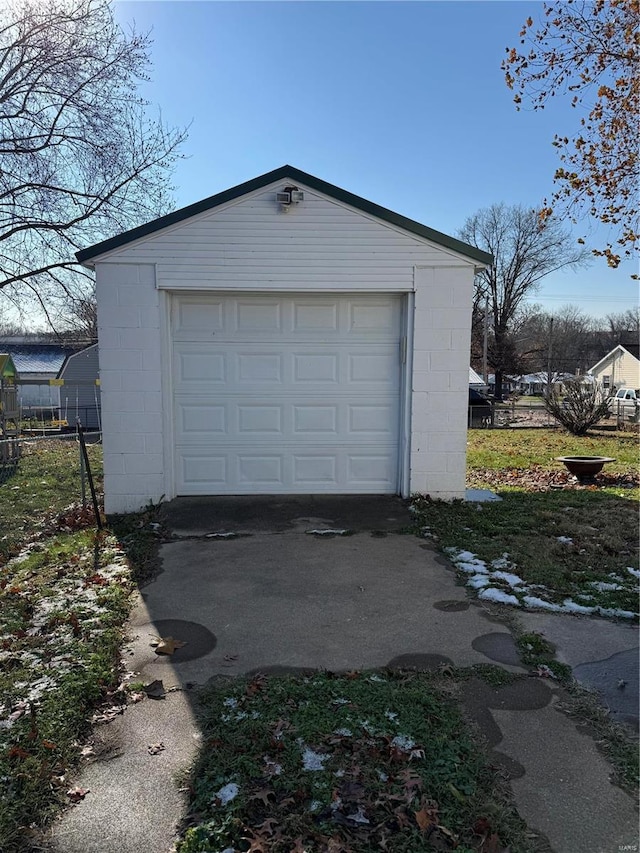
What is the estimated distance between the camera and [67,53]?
12672 mm

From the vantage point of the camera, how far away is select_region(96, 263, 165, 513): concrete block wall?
6.56 metres

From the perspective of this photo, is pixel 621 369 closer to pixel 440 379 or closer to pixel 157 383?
pixel 440 379

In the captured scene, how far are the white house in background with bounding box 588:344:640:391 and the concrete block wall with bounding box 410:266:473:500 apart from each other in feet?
136

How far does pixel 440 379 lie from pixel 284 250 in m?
2.44

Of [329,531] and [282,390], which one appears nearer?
[329,531]

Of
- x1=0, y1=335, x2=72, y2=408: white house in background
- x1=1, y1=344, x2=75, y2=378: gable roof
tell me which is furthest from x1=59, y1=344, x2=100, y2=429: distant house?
x1=1, y1=344, x2=75, y2=378: gable roof

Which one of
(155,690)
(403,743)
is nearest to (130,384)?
(155,690)

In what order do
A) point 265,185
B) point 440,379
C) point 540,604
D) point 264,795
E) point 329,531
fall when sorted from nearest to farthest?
point 264,795, point 540,604, point 329,531, point 265,185, point 440,379

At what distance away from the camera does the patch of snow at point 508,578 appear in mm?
4526

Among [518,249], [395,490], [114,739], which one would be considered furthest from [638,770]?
[518,249]

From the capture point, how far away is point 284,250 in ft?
21.9

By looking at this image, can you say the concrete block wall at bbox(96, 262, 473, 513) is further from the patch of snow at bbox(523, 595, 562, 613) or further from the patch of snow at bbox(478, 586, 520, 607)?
the patch of snow at bbox(523, 595, 562, 613)

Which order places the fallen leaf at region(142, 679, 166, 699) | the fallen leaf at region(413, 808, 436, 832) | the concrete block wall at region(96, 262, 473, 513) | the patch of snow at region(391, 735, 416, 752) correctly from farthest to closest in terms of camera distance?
the concrete block wall at region(96, 262, 473, 513), the fallen leaf at region(142, 679, 166, 699), the patch of snow at region(391, 735, 416, 752), the fallen leaf at region(413, 808, 436, 832)

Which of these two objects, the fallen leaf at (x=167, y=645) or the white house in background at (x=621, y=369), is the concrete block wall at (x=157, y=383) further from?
the white house in background at (x=621, y=369)
